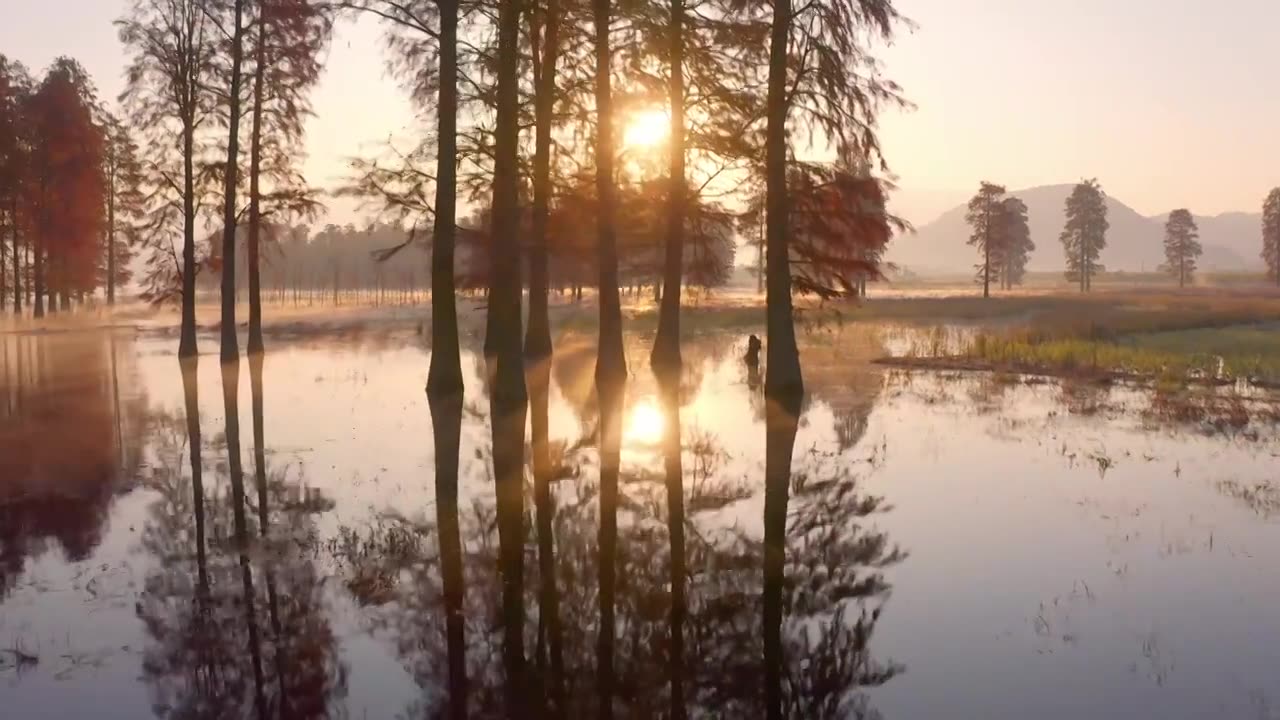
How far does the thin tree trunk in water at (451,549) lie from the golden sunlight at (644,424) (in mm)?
2701

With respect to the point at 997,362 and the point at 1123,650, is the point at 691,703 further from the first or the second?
the point at 997,362

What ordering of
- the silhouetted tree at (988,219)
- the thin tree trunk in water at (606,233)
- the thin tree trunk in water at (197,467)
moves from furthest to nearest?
the silhouetted tree at (988,219) → the thin tree trunk in water at (606,233) → the thin tree trunk in water at (197,467)

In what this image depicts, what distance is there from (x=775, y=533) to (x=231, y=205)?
2579 centimetres

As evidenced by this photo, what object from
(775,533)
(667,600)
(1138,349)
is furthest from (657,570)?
(1138,349)

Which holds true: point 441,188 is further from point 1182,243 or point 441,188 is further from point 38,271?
point 1182,243

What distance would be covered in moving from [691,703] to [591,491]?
537 centimetres

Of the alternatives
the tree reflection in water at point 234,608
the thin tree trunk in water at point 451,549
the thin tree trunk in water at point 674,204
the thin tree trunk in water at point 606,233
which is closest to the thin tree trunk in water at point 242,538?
the tree reflection in water at point 234,608

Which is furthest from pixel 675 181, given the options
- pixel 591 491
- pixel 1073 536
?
pixel 1073 536

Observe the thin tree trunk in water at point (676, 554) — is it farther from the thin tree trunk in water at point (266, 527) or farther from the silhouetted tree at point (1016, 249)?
the silhouetted tree at point (1016, 249)

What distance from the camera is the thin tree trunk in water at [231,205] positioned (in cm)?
2859

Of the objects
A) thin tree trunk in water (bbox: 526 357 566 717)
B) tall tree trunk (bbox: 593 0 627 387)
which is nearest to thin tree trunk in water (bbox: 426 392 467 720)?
thin tree trunk in water (bbox: 526 357 566 717)

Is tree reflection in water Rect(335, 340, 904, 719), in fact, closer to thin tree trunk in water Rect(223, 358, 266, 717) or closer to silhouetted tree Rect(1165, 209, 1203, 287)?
thin tree trunk in water Rect(223, 358, 266, 717)

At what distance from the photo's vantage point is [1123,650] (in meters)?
6.09

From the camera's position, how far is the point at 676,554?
8.12m
